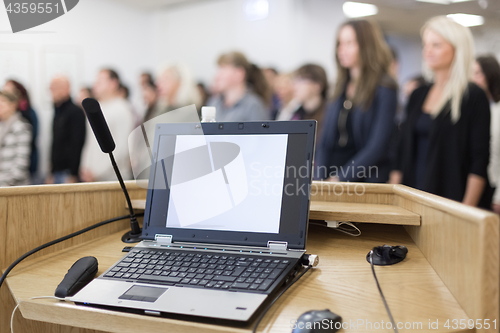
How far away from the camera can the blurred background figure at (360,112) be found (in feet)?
6.40

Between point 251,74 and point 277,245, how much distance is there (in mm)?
2394

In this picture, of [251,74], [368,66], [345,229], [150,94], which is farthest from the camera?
[150,94]

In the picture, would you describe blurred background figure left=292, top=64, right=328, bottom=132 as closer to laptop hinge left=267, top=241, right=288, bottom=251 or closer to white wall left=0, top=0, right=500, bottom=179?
white wall left=0, top=0, right=500, bottom=179

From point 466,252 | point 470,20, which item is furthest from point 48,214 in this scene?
point 470,20

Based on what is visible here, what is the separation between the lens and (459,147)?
1.76 metres

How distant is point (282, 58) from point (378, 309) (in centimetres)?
323

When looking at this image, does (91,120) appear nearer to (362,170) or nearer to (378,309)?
(378,309)

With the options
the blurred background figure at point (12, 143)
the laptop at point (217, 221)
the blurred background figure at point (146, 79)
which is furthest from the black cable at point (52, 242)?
the blurred background figure at point (146, 79)

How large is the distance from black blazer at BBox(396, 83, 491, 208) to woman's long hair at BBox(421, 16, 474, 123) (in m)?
0.03

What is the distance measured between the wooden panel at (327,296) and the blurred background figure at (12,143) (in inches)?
84.1

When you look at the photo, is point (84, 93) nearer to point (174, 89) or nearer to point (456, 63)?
point (174, 89)

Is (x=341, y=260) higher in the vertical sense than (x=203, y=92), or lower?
lower

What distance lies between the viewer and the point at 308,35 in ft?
11.0

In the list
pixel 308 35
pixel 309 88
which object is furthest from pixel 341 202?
pixel 308 35
